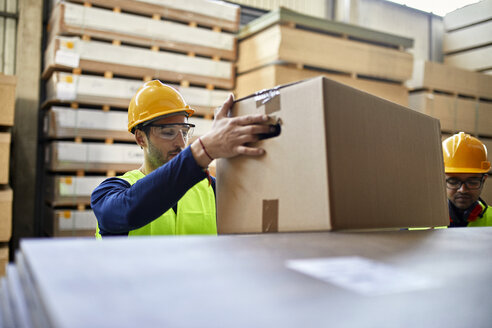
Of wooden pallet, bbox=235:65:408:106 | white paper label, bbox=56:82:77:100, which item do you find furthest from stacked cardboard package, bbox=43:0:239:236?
wooden pallet, bbox=235:65:408:106

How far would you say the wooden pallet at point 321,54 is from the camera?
5230mm

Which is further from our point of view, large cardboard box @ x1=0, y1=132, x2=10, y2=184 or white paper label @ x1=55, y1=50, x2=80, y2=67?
white paper label @ x1=55, y1=50, x2=80, y2=67

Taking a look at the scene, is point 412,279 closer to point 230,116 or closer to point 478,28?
point 230,116

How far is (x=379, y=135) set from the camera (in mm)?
1509

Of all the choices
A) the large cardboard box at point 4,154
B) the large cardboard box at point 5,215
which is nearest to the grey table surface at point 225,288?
the large cardboard box at point 5,215

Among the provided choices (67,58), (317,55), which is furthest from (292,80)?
(67,58)

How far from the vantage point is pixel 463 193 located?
11.3 ft

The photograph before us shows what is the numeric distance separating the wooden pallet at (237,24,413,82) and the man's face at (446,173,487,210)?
95.1 inches

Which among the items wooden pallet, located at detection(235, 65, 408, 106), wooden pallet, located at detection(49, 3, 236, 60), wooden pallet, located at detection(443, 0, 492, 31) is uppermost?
wooden pallet, located at detection(443, 0, 492, 31)

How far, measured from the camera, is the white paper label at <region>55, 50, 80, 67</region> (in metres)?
5.06

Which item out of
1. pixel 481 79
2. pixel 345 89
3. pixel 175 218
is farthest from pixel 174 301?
pixel 481 79

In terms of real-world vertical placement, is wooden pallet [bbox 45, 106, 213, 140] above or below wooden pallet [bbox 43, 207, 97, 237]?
above

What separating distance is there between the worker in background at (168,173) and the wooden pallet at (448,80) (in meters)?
4.77

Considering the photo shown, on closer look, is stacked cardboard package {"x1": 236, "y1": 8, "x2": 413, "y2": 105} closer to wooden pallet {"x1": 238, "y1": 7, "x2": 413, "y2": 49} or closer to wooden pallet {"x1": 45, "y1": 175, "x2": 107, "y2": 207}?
wooden pallet {"x1": 238, "y1": 7, "x2": 413, "y2": 49}
